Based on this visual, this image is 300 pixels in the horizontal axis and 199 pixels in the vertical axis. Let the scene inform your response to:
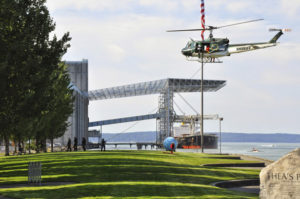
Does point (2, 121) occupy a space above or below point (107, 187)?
above

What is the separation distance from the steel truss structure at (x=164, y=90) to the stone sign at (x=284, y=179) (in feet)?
424

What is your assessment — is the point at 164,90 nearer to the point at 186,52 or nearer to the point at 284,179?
the point at 186,52

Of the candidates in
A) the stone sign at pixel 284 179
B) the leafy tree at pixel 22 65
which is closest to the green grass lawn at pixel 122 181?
the leafy tree at pixel 22 65

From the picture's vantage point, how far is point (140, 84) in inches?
5728

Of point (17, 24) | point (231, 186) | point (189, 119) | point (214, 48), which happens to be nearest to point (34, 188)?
point (231, 186)

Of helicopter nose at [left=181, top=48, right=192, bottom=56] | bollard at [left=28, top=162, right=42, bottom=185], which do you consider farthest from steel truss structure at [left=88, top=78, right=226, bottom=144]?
bollard at [left=28, top=162, right=42, bottom=185]

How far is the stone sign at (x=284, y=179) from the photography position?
11741 mm

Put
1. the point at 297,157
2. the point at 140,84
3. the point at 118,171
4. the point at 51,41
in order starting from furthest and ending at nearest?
1. the point at 140,84
2. the point at 51,41
3. the point at 118,171
4. the point at 297,157

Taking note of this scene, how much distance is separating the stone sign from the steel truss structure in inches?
5092

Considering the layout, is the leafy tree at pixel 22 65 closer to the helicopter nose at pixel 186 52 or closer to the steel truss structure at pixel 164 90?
the helicopter nose at pixel 186 52

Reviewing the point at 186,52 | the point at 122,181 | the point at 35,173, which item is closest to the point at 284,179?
the point at 122,181

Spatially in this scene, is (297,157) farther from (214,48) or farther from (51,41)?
(214,48)

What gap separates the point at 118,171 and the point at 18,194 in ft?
27.3

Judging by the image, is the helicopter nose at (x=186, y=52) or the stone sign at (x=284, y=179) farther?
the helicopter nose at (x=186, y=52)
